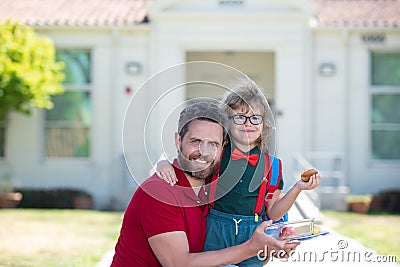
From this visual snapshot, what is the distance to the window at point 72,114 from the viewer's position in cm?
1288

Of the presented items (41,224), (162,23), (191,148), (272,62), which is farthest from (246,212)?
(272,62)

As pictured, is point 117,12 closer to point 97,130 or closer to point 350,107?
point 97,130

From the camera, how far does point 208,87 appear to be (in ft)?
11.1

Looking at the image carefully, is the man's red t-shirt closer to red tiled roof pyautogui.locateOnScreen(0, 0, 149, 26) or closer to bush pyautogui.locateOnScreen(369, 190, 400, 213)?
bush pyautogui.locateOnScreen(369, 190, 400, 213)

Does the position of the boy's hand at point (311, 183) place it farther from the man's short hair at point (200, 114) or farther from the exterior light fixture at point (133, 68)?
the exterior light fixture at point (133, 68)

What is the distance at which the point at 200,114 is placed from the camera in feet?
10.0

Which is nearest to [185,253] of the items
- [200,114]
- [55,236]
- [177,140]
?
[177,140]

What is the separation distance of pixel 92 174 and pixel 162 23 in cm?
325

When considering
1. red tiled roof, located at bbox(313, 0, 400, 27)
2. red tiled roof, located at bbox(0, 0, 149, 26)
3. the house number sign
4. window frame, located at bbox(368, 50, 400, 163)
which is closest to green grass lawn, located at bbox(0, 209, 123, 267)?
red tiled roof, located at bbox(0, 0, 149, 26)

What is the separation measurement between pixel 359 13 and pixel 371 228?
5451 millimetres

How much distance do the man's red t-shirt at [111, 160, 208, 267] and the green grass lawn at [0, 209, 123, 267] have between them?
3.19 metres

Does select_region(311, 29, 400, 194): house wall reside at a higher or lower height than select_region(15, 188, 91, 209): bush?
higher

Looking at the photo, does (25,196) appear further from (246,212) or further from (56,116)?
(246,212)

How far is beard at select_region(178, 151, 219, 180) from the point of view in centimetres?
304
